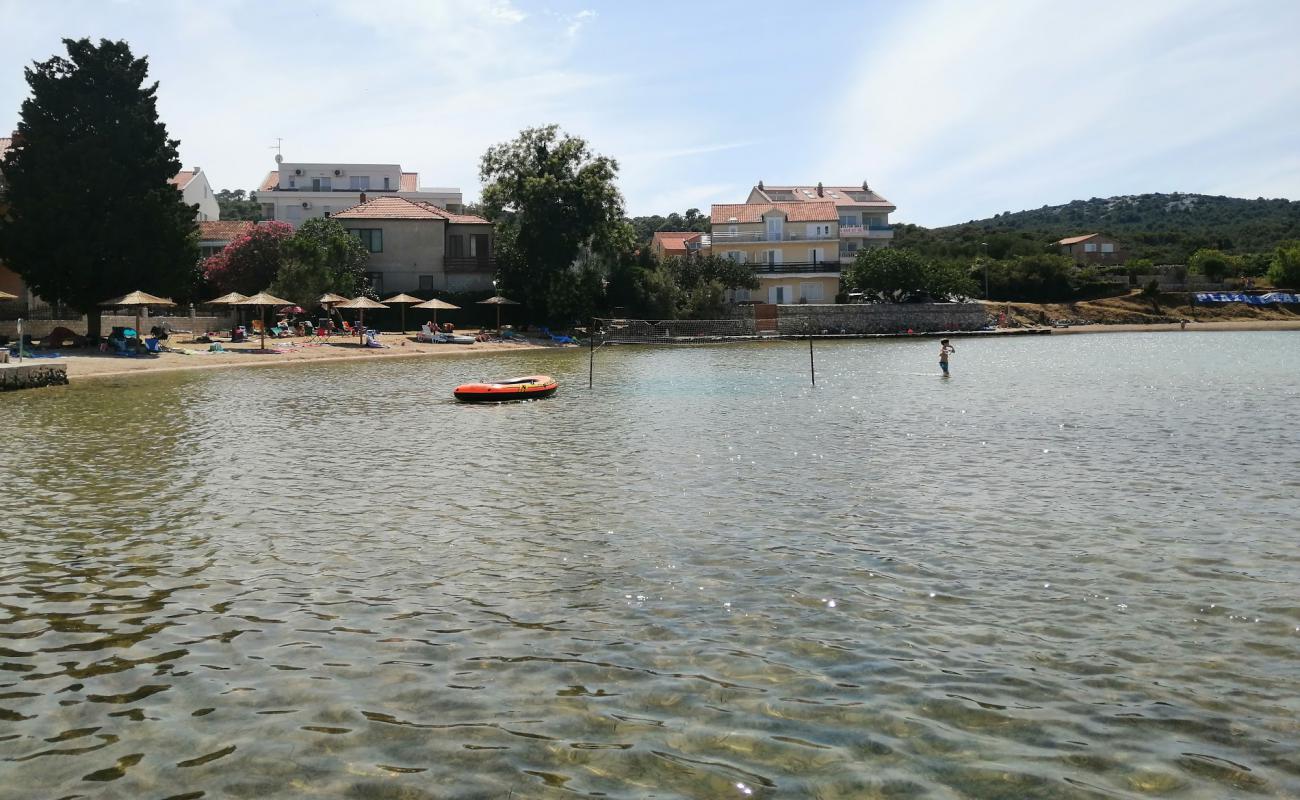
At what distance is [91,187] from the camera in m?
46.4

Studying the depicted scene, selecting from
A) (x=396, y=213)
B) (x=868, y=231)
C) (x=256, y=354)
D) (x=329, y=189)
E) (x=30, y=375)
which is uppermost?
(x=329, y=189)

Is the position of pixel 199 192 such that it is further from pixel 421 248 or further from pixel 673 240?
pixel 673 240

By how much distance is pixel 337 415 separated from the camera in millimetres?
30219

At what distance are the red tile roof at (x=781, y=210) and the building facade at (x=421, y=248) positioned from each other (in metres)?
25.6

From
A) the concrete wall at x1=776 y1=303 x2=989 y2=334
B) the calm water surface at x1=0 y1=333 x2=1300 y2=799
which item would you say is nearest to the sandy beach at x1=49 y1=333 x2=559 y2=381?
the calm water surface at x1=0 y1=333 x2=1300 y2=799

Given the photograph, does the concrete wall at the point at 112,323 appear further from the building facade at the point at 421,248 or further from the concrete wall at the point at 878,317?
the concrete wall at the point at 878,317

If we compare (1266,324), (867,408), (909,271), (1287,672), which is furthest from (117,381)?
(1266,324)

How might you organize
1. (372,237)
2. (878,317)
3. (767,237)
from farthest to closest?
(767,237)
(878,317)
(372,237)

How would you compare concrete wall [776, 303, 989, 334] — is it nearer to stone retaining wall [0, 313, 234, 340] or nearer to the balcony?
the balcony

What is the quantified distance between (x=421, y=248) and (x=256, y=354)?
27558mm

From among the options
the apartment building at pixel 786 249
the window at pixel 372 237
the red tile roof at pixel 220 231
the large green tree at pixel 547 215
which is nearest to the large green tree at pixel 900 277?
the apartment building at pixel 786 249

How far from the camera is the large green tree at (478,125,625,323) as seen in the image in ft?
242

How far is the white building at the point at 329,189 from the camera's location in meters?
107

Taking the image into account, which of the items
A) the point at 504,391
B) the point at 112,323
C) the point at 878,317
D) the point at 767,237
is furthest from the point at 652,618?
the point at 767,237
